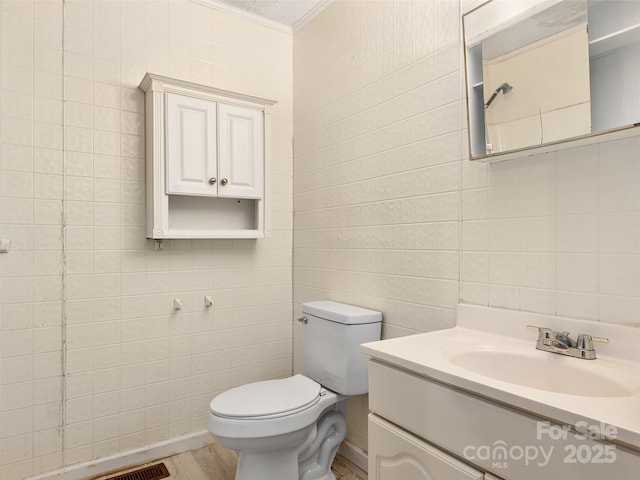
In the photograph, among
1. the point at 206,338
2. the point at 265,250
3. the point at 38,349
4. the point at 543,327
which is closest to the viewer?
the point at 543,327

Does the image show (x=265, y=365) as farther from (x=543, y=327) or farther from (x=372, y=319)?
(x=543, y=327)

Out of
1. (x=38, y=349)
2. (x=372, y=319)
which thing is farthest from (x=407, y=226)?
(x=38, y=349)

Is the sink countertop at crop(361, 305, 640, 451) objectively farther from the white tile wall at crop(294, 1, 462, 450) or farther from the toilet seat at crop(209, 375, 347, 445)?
the toilet seat at crop(209, 375, 347, 445)

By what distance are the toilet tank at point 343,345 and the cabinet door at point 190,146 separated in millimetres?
853

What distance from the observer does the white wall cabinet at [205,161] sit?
1881mm

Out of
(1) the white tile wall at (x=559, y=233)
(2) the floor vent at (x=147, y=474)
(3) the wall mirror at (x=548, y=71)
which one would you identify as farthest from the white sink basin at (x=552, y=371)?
(2) the floor vent at (x=147, y=474)

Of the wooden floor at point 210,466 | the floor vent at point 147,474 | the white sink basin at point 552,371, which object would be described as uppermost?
the white sink basin at point 552,371

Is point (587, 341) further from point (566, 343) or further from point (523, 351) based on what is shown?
point (523, 351)

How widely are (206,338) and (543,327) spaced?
5.33 feet

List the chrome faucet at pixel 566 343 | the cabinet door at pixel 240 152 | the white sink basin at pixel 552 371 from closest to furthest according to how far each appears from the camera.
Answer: the white sink basin at pixel 552 371 < the chrome faucet at pixel 566 343 < the cabinet door at pixel 240 152

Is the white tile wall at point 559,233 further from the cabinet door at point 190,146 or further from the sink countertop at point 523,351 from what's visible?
the cabinet door at point 190,146

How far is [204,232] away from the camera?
1996 millimetres

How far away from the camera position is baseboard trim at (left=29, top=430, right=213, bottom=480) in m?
1.80

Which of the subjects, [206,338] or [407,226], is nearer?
[407,226]
